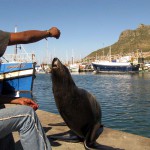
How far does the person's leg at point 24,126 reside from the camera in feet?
9.23

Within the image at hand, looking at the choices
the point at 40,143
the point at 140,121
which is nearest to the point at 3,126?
the point at 40,143

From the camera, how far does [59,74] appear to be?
521 cm

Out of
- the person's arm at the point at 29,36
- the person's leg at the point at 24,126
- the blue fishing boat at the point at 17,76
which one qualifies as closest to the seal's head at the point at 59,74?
the person's arm at the point at 29,36

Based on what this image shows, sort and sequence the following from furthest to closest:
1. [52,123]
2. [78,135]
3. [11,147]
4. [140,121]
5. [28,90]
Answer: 1. [28,90]
2. [140,121]
3. [52,123]
4. [78,135]
5. [11,147]

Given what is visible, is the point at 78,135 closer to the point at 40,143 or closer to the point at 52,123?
the point at 52,123

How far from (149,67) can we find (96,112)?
121918 millimetres

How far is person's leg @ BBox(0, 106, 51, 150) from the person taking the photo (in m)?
2.81

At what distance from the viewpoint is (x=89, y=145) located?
5.92 m

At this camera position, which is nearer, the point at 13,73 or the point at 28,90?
the point at 13,73

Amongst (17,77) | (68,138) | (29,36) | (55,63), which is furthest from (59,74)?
(17,77)

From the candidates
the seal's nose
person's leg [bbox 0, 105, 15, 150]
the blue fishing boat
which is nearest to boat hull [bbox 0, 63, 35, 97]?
the blue fishing boat

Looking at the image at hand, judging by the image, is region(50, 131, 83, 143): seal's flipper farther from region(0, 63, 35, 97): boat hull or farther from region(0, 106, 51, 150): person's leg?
region(0, 63, 35, 97): boat hull

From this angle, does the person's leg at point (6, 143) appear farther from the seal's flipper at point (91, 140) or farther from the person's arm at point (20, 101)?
the seal's flipper at point (91, 140)

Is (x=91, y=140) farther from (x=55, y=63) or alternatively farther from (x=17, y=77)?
(x=17, y=77)
